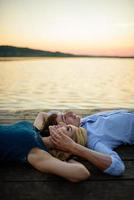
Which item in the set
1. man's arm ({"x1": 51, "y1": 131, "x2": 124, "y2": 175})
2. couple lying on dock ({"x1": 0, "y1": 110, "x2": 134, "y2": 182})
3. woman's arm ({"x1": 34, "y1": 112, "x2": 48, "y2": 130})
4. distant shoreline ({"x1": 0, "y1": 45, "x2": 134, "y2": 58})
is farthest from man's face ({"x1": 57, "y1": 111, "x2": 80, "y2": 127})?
distant shoreline ({"x1": 0, "y1": 45, "x2": 134, "y2": 58})

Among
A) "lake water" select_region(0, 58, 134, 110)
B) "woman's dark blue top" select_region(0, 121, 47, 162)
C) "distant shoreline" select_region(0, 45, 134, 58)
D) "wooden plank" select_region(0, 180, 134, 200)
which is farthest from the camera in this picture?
"distant shoreline" select_region(0, 45, 134, 58)

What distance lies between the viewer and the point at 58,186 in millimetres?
2354

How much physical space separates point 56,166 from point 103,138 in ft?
1.96

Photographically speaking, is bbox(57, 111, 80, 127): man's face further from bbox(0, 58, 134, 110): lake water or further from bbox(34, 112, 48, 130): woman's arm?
bbox(0, 58, 134, 110): lake water

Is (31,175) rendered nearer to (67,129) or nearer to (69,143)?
(69,143)

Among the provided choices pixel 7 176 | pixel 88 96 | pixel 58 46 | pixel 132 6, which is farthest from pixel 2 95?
pixel 7 176

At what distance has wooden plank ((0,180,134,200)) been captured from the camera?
228 centimetres

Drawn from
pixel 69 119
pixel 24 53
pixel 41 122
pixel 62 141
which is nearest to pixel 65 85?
pixel 24 53

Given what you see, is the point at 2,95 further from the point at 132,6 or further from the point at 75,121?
the point at 75,121

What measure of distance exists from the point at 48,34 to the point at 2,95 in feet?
12.4

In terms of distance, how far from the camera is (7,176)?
245 centimetres

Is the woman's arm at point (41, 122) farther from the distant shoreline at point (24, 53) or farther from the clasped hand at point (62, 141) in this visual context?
the distant shoreline at point (24, 53)

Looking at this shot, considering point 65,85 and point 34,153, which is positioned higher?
point 34,153

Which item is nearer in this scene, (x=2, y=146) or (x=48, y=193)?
(x=48, y=193)
